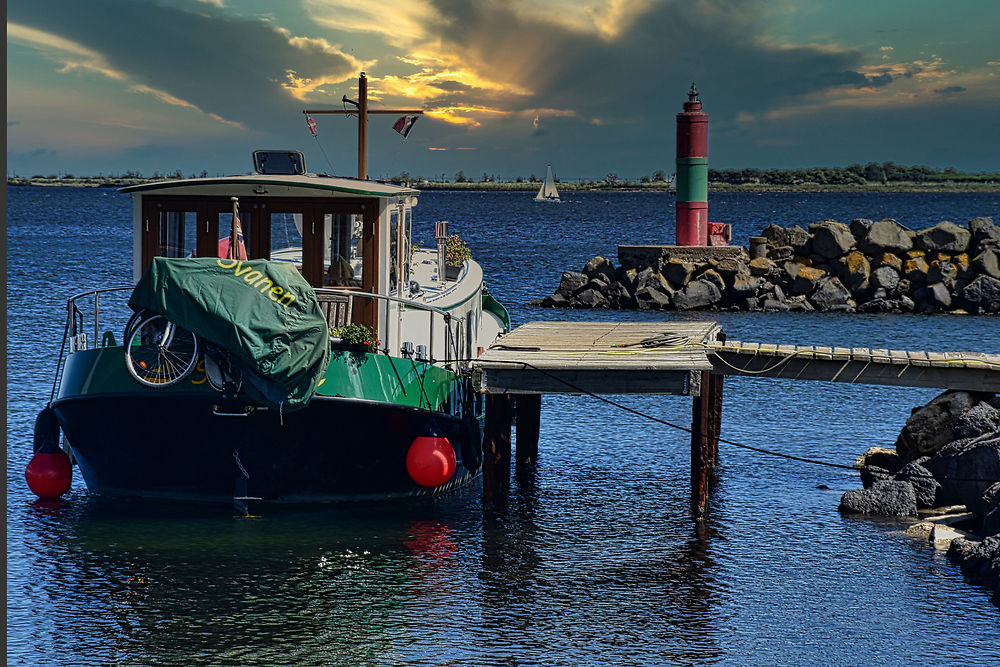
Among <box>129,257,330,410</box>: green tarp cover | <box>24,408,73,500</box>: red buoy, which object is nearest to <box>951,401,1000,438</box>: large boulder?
<box>129,257,330,410</box>: green tarp cover

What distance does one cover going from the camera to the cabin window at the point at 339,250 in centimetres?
1830

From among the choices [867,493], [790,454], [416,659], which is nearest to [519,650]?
[416,659]

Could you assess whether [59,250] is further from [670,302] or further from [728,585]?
[728,585]

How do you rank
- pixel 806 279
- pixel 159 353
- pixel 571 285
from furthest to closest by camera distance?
pixel 571 285, pixel 806 279, pixel 159 353

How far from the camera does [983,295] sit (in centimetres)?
4581

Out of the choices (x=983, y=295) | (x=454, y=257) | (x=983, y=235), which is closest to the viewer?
(x=454, y=257)

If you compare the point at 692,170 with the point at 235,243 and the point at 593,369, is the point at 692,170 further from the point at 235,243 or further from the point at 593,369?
the point at 235,243

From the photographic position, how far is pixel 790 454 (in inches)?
941

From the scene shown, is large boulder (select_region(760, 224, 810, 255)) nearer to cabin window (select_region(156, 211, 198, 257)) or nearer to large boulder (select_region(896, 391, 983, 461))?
large boulder (select_region(896, 391, 983, 461))

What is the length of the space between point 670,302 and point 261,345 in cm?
3376

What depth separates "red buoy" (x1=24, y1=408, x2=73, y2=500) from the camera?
59.1ft

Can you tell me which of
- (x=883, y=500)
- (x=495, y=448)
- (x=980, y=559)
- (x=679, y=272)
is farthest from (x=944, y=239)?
(x=495, y=448)

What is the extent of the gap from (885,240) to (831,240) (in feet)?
6.93

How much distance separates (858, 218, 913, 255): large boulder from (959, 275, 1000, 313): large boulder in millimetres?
2950
